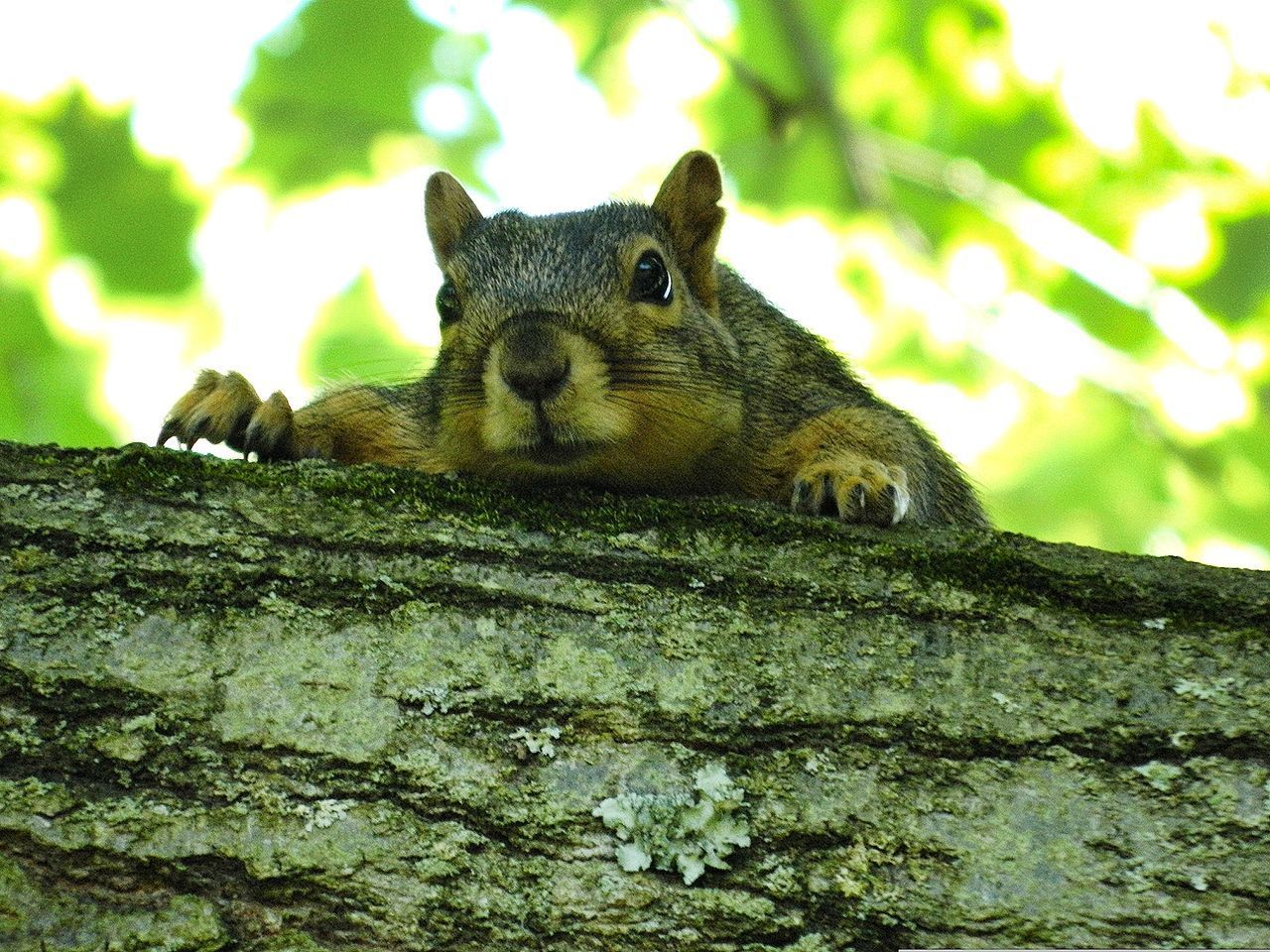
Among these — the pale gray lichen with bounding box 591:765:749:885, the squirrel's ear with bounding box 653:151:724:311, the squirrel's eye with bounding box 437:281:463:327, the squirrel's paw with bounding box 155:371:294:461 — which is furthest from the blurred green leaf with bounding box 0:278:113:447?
the pale gray lichen with bounding box 591:765:749:885

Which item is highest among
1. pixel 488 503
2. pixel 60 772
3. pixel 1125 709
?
pixel 488 503

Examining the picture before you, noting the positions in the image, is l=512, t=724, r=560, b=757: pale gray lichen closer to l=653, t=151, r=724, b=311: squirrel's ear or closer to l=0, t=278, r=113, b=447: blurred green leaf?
l=653, t=151, r=724, b=311: squirrel's ear

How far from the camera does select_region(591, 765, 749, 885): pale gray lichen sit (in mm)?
2236

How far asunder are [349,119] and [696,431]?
112 inches

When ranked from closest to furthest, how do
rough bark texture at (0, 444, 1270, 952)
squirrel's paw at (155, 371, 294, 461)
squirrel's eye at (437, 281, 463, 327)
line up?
rough bark texture at (0, 444, 1270, 952) < squirrel's paw at (155, 371, 294, 461) < squirrel's eye at (437, 281, 463, 327)

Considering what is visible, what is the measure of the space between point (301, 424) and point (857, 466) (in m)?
1.53

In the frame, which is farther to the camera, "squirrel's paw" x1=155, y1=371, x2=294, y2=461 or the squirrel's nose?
"squirrel's paw" x1=155, y1=371, x2=294, y2=461

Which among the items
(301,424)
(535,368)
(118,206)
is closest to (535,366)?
(535,368)

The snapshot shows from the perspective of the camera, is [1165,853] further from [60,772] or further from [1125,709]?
[60,772]

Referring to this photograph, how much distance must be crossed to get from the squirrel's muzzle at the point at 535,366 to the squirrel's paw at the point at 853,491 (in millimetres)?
607

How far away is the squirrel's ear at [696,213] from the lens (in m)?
4.27

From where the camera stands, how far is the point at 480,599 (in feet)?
8.39

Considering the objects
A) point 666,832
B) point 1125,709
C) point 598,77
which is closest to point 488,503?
point 666,832

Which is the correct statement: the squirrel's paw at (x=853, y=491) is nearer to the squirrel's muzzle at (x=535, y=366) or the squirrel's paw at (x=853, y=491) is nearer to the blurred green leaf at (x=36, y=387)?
the squirrel's muzzle at (x=535, y=366)
